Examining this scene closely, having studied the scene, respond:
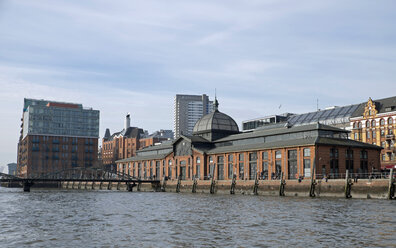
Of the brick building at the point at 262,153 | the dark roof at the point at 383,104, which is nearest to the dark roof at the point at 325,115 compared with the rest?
the dark roof at the point at 383,104

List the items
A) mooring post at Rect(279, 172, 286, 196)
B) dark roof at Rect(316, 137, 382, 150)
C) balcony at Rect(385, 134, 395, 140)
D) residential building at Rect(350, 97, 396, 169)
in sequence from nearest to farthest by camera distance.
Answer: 1. mooring post at Rect(279, 172, 286, 196)
2. dark roof at Rect(316, 137, 382, 150)
3. balcony at Rect(385, 134, 395, 140)
4. residential building at Rect(350, 97, 396, 169)

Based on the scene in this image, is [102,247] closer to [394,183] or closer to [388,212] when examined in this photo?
[388,212]

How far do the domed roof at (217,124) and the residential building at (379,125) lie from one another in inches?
1248

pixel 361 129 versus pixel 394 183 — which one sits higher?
pixel 361 129

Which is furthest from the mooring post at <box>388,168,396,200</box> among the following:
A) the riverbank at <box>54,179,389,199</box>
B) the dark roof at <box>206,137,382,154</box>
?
the dark roof at <box>206,137,382,154</box>

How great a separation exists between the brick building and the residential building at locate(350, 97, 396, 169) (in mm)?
17902

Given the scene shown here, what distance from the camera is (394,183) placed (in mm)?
61531

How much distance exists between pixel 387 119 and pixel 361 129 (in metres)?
8.87

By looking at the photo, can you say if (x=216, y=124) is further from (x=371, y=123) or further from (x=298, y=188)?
(x=298, y=188)

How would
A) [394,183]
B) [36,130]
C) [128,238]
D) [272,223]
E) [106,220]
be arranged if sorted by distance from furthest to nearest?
[36,130] → [394,183] → [106,220] → [272,223] → [128,238]

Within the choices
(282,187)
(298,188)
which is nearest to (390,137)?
(282,187)

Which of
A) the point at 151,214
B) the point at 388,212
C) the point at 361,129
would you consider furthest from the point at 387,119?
the point at 151,214

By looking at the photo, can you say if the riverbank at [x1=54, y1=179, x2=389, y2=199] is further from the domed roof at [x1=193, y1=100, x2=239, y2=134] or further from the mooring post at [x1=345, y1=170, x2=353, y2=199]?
the domed roof at [x1=193, y1=100, x2=239, y2=134]

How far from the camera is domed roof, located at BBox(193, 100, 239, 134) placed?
123 meters
